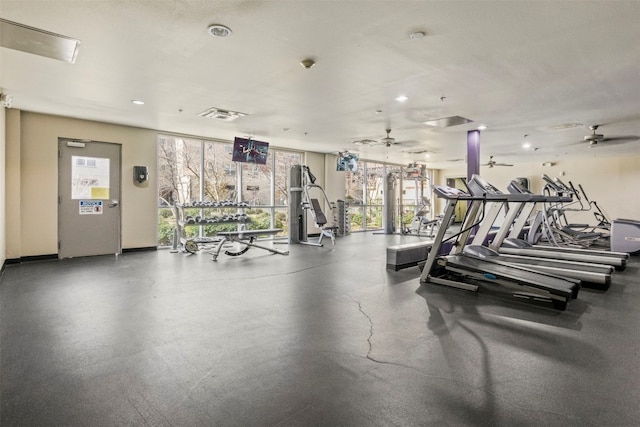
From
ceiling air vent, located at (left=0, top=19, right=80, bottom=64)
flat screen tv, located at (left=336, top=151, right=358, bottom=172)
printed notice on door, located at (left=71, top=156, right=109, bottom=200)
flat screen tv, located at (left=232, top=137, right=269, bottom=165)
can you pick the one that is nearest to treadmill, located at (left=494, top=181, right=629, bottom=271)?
flat screen tv, located at (left=336, top=151, right=358, bottom=172)

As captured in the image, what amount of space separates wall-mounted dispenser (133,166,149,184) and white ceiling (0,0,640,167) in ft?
3.27

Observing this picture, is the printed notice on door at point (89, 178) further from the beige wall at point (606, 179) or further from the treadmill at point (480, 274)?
the beige wall at point (606, 179)

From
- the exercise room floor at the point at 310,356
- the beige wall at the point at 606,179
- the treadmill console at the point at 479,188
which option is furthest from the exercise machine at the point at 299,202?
the beige wall at the point at 606,179

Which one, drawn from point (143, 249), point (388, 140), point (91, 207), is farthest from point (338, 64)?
point (143, 249)

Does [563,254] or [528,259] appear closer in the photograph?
[528,259]

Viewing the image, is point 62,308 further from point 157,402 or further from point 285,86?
point 285,86

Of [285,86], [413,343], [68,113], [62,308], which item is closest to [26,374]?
[62,308]

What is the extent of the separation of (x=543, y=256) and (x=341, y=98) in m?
4.20

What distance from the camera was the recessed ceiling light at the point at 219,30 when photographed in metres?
3.08

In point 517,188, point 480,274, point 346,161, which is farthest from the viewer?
point 346,161

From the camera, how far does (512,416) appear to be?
1.78 m

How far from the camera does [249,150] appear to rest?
812 cm

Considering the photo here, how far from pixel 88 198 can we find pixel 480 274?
7.12 meters

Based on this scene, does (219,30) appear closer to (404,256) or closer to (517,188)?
(404,256)
